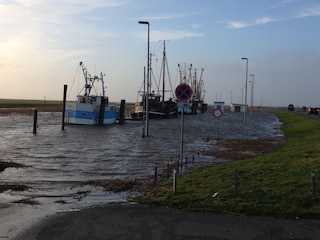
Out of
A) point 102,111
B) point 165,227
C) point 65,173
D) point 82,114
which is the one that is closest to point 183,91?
point 65,173

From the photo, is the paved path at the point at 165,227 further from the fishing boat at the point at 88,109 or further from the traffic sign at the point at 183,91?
the fishing boat at the point at 88,109

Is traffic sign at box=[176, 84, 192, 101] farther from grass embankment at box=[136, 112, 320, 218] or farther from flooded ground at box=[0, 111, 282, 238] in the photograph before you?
flooded ground at box=[0, 111, 282, 238]

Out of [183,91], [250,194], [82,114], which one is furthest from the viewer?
[82,114]

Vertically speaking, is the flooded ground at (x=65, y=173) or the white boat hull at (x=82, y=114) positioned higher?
the white boat hull at (x=82, y=114)

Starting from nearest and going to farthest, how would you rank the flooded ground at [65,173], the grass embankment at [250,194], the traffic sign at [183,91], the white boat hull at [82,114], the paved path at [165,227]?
1. the paved path at [165,227]
2. the grass embankment at [250,194]
3. the flooded ground at [65,173]
4. the traffic sign at [183,91]
5. the white boat hull at [82,114]

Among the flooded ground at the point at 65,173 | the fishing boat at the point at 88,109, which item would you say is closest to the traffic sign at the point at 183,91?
the flooded ground at the point at 65,173

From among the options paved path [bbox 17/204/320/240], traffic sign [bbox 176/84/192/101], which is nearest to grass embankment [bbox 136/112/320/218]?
paved path [bbox 17/204/320/240]

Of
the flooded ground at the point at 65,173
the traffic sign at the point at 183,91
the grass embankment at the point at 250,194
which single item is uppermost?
the traffic sign at the point at 183,91

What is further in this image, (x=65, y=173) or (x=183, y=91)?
(x=65, y=173)

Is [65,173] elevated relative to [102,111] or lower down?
lower down

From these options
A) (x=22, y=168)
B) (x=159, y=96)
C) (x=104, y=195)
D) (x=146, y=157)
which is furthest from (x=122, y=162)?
(x=159, y=96)

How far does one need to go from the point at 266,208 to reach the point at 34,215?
5.03 meters

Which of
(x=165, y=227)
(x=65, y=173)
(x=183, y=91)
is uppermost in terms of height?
(x=183, y=91)

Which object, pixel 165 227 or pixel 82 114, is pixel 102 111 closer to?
pixel 82 114
